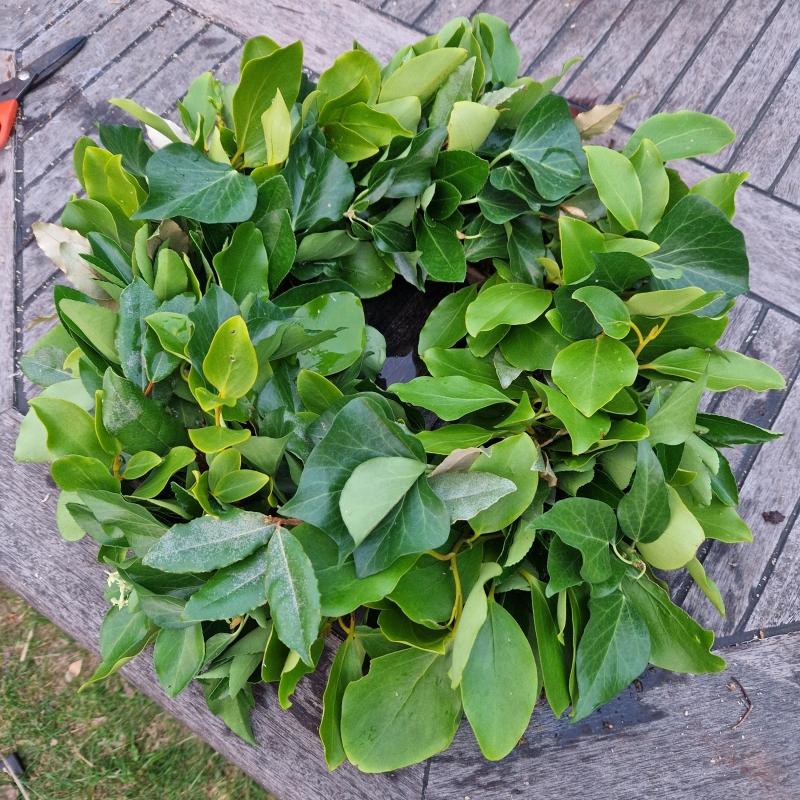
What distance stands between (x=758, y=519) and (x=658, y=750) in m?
0.34

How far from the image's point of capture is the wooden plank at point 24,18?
1140 millimetres

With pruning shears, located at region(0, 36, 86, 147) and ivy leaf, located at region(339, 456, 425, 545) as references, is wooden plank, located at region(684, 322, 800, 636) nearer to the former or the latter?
ivy leaf, located at region(339, 456, 425, 545)

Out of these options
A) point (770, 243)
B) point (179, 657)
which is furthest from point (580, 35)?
point (179, 657)

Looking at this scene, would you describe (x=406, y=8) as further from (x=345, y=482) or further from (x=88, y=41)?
(x=345, y=482)

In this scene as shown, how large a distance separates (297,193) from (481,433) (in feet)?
0.98

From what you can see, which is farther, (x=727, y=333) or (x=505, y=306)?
(x=727, y=333)

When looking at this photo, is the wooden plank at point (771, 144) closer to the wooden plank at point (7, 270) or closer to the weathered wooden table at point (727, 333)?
the weathered wooden table at point (727, 333)

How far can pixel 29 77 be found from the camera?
1093mm

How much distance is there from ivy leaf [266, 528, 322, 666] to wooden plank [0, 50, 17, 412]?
0.64 metres

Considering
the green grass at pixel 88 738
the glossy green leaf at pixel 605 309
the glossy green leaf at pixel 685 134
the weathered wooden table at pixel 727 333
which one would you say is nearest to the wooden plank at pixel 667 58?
the weathered wooden table at pixel 727 333

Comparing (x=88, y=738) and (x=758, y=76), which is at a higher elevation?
(x=758, y=76)

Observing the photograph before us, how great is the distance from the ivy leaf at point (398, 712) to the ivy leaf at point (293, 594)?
4.6 inches

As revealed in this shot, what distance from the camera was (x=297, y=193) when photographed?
0.63 meters

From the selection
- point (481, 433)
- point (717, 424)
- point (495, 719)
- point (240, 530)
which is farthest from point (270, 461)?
point (717, 424)
